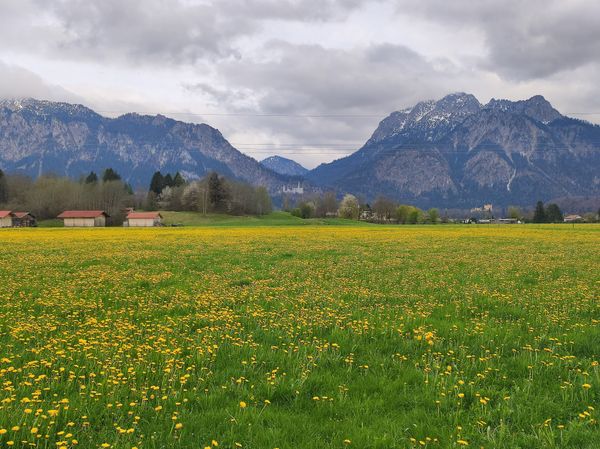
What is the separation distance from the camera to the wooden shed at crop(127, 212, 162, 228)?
123 m

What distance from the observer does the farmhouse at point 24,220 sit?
11675 cm

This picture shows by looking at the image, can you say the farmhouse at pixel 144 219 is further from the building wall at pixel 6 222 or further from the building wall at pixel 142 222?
the building wall at pixel 6 222

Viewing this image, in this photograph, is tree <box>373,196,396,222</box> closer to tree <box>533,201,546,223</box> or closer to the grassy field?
tree <box>533,201,546,223</box>

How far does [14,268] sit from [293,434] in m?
19.3

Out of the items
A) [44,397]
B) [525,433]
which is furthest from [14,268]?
[525,433]

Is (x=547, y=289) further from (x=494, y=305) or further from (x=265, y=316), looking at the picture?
(x=265, y=316)

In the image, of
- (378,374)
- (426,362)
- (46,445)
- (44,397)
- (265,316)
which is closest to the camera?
(46,445)

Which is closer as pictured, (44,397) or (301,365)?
(44,397)

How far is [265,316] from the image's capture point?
11.4 metres

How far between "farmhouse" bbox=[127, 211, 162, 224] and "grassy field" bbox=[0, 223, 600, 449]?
4378 inches

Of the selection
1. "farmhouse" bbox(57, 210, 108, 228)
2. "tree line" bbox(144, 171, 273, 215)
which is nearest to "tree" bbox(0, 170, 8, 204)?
"farmhouse" bbox(57, 210, 108, 228)

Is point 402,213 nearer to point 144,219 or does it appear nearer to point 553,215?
point 553,215

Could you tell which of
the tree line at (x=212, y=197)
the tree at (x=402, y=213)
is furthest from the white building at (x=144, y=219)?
the tree at (x=402, y=213)

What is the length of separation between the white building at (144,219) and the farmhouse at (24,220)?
24.6 metres
